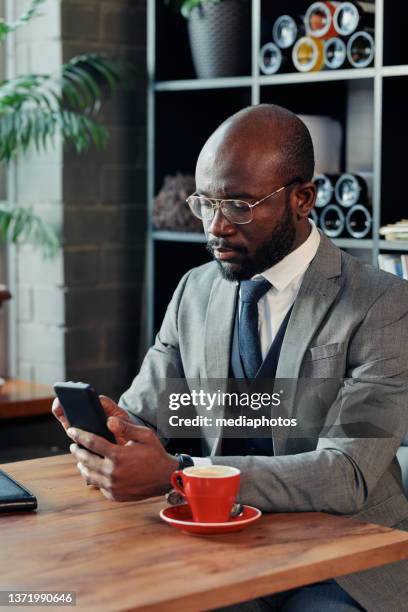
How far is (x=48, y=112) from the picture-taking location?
3.42 m

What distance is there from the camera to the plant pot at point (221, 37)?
3.25 meters

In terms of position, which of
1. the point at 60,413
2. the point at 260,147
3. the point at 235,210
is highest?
the point at 260,147

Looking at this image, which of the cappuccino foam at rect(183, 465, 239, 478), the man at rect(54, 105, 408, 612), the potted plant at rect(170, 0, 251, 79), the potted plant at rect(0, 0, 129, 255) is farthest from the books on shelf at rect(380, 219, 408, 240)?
the cappuccino foam at rect(183, 465, 239, 478)

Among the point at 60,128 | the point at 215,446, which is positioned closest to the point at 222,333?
the point at 215,446

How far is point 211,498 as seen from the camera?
1541mm

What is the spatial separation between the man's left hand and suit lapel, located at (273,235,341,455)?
1.25 feet

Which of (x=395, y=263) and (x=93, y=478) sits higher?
(x=395, y=263)

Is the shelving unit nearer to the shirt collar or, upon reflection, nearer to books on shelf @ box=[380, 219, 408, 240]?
books on shelf @ box=[380, 219, 408, 240]

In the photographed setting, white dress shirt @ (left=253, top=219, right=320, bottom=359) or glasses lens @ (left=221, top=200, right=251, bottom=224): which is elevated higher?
glasses lens @ (left=221, top=200, right=251, bottom=224)

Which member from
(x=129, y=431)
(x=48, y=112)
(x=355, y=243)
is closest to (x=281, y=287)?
(x=129, y=431)

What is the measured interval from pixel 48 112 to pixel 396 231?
4.21 feet

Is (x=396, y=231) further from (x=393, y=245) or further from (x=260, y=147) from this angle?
(x=260, y=147)

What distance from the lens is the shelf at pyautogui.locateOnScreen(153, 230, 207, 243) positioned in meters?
3.32

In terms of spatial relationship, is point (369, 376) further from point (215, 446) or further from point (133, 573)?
point (133, 573)
